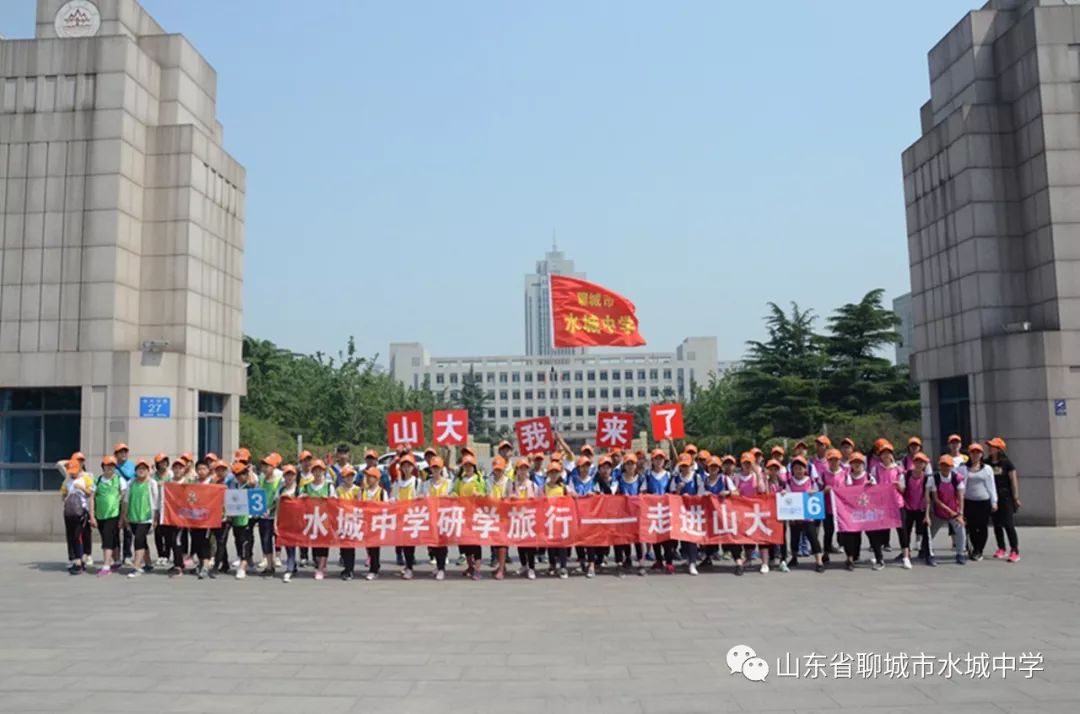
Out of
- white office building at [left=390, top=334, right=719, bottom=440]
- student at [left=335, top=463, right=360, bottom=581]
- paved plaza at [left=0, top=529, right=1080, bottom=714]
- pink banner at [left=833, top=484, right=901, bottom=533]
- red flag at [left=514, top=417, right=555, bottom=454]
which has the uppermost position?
white office building at [left=390, top=334, right=719, bottom=440]

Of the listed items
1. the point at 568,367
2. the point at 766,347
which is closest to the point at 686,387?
the point at 568,367

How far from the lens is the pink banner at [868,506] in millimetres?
12664

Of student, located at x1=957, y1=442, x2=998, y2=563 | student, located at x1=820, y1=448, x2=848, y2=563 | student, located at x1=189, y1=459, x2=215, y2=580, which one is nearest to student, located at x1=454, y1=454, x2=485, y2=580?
student, located at x1=189, y1=459, x2=215, y2=580

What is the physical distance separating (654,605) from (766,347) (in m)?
36.2

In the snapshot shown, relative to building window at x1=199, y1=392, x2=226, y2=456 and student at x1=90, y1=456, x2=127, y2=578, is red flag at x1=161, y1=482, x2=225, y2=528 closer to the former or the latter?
student at x1=90, y1=456, x2=127, y2=578

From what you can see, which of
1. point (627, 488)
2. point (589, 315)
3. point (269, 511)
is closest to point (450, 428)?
point (589, 315)

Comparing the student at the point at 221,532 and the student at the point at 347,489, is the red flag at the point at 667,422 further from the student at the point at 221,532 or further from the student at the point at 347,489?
the student at the point at 221,532

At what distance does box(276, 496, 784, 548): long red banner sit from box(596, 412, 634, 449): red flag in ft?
13.5

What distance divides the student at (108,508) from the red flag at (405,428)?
5051 mm

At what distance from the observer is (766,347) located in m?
44.6

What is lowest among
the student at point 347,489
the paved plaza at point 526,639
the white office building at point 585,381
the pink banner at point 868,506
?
the paved plaza at point 526,639

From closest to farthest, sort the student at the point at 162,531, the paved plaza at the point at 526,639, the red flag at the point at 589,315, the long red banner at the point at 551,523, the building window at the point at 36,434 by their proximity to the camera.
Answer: the paved plaza at the point at 526,639 < the long red banner at the point at 551,523 < the student at the point at 162,531 < the building window at the point at 36,434 < the red flag at the point at 589,315

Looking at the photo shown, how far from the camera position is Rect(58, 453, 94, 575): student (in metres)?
13.1

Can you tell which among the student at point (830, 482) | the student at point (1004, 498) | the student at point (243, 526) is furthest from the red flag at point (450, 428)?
the student at point (1004, 498)
